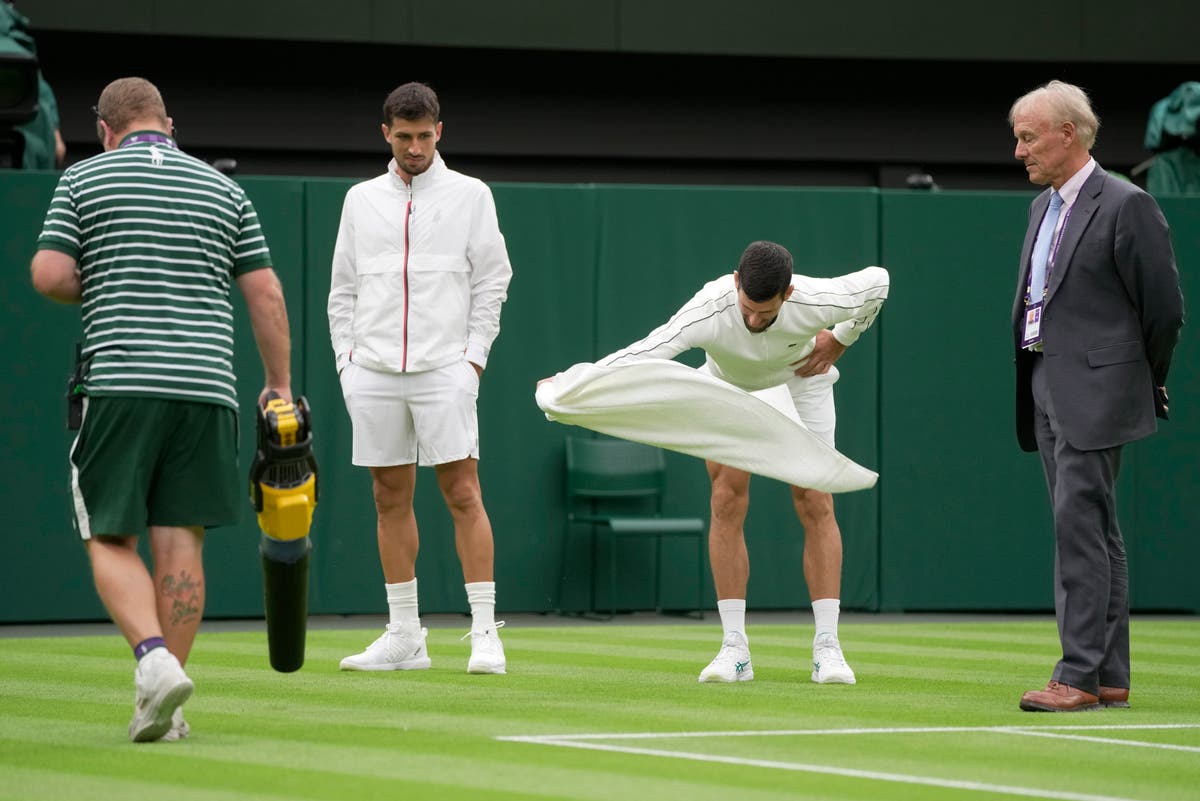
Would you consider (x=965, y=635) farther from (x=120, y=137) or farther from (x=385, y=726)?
(x=120, y=137)

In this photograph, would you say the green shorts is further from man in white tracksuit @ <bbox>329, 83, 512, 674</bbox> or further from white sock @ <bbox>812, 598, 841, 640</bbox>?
white sock @ <bbox>812, 598, 841, 640</bbox>

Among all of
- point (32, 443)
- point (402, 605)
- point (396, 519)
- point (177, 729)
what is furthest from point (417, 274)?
point (32, 443)

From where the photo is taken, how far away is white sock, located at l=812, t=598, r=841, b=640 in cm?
770

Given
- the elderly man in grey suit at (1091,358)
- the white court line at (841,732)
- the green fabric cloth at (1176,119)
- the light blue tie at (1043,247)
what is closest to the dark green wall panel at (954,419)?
the green fabric cloth at (1176,119)

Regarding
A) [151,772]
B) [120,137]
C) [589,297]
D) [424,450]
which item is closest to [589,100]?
[589,297]

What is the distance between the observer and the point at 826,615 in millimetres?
7719

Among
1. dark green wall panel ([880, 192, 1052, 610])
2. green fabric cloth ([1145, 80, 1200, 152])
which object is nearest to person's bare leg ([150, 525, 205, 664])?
dark green wall panel ([880, 192, 1052, 610])

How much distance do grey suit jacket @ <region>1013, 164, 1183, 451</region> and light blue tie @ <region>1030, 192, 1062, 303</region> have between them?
0.46ft

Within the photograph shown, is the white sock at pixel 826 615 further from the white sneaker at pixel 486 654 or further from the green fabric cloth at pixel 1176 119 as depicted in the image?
the green fabric cloth at pixel 1176 119

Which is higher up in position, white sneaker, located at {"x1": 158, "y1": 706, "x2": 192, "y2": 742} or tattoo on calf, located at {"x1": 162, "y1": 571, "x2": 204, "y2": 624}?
tattoo on calf, located at {"x1": 162, "y1": 571, "x2": 204, "y2": 624}

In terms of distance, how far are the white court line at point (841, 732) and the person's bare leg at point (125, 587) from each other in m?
1.20

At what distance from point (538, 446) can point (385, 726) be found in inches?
233

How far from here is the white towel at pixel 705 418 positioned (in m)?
7.33

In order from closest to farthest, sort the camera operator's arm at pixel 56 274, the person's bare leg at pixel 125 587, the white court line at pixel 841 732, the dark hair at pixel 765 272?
the white court line at pixel 841 732 < the person's bare leg at pixel 125 587 < the camera operator's arm at pixel 56 274 < the dark hair at pixel 765 272
